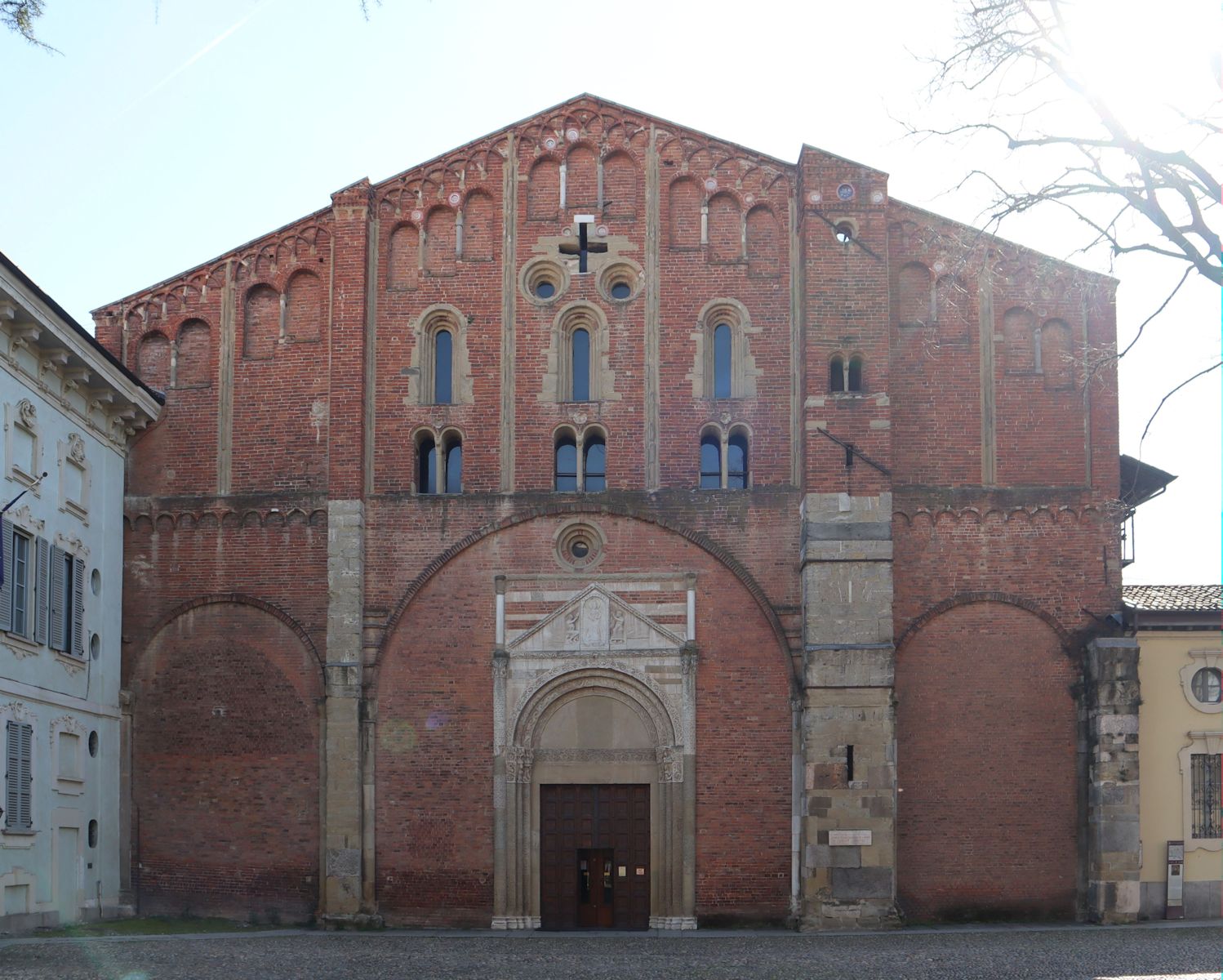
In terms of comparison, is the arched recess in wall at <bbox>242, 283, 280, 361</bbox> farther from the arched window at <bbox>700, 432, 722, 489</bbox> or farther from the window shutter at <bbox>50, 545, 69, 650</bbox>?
the arched window at <bbox>700, 432, 722, 489</bbox>

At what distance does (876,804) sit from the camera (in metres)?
27.3

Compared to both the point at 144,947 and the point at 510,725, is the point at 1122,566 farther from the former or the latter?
the point at 144,947

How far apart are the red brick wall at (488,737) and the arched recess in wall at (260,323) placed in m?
5.28

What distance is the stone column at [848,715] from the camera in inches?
1068

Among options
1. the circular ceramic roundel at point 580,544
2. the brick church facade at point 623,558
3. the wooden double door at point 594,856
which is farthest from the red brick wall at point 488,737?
the wooden double door at point 594,856

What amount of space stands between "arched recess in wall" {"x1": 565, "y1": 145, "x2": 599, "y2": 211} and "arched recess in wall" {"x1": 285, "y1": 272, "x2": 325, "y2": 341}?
475 cm

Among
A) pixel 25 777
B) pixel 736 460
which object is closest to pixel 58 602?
pixel 25 777

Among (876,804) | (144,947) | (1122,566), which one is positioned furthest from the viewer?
(1122,566)

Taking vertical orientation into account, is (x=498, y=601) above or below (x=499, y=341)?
below

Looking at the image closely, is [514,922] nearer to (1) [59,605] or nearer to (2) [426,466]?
(2) [426,466]

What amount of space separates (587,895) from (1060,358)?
486 inches

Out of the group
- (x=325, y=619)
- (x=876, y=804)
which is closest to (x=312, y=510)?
(x=325, y=619)

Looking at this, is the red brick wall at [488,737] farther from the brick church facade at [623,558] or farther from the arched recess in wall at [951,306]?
the arched recess in wall at [951,306]

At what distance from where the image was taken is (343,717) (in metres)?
28.4
